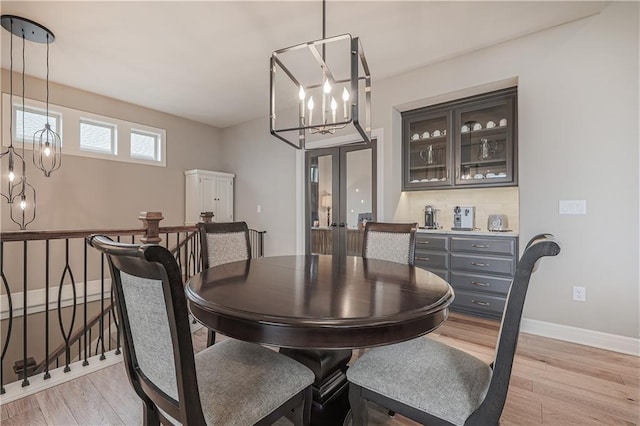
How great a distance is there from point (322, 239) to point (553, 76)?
10.6 ft

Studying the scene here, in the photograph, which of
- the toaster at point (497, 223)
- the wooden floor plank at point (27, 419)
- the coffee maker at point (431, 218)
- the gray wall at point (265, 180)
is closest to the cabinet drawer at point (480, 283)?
the toaster at point (497, 223)

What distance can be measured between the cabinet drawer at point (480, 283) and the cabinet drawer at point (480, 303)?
61mm

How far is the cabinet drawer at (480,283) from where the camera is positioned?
2.95 meters

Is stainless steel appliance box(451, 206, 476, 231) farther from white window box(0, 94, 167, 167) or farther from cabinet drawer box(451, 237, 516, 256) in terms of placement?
white window box(0, 94, 167, 167)

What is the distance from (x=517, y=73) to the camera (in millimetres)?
2941

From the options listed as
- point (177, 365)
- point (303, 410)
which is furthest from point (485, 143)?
point (177, 365)

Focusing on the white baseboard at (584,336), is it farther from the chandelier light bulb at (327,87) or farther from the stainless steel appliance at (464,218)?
the chandelier light bulb at (327,87)

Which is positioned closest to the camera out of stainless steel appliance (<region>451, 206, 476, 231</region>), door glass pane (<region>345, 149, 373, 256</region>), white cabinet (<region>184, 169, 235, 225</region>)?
stainless steel appliance (<region>451, 206, 476, 231</region>)

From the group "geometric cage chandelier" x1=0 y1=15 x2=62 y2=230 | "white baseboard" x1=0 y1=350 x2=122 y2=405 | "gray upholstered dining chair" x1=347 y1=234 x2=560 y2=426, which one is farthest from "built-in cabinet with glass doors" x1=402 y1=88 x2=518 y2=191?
"geometric cage chandelier" x1=0 y1=15 x2=62 y2=230

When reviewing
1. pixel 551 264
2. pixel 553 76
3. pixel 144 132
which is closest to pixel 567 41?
pixel 553 76

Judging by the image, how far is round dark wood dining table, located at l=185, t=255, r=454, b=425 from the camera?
0.95 m

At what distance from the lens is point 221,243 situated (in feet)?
7.54

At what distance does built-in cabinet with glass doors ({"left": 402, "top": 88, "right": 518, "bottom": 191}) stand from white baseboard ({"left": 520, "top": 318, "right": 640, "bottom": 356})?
4.59 ft

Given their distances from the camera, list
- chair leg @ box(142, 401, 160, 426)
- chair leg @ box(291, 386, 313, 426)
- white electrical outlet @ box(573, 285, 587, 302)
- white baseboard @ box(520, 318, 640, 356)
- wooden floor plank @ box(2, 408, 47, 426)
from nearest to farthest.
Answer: chair leg @ box(142, 401, 160, 426) < chair leg @ box(291, 386, 313, 426) < wooden floor plank @ box(2, 408, 47, 426) < white baseboard @ box(520, 318, 640, 356) < white electrical outlet @ box(573, 285, 587, 302)
